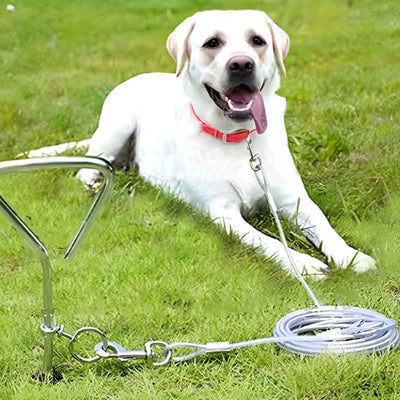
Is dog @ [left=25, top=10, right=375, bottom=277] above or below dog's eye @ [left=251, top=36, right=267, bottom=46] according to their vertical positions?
below

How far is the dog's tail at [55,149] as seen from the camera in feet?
15.2

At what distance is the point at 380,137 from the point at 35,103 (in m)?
2.84

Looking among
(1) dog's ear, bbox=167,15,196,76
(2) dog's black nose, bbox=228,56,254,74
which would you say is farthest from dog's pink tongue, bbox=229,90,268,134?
(1) dog's ear, bbox=167,15,196,76

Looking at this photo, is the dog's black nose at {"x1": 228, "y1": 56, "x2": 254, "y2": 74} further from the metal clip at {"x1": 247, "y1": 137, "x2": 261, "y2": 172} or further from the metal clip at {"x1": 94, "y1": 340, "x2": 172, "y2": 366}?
the metal clip at {"x1": 94, "y1": 340, "x2": 172, "y2": 366}

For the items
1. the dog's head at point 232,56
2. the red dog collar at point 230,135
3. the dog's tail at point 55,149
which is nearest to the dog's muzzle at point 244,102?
the dog's head at point 232,56

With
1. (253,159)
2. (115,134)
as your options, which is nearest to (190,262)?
(253,159)

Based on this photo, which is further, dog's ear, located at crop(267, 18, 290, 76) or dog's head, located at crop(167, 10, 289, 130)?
dog's ear, located at crop(267, 18, 290, 76)

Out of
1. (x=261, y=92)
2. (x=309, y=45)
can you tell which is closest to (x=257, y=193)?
(x=261, y=92)

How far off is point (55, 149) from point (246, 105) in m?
1.69

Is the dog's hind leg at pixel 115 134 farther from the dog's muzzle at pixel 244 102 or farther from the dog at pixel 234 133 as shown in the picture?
the dog's muzzle at pixel 244 102

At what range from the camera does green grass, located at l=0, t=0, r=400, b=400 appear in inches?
94.3

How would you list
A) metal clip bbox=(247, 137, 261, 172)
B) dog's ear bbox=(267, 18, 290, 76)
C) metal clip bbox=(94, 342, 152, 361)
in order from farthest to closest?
dog's ear bbox=(267, 18, 290, 76), metal clip bbox=(247, 137, 261, 172), metal clip bbox=(94, 342, 152, 361)

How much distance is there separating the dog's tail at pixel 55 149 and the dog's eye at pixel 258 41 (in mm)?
1654

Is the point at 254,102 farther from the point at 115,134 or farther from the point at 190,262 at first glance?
the point at 115,134
